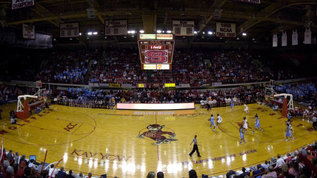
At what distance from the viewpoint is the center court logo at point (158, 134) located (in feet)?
43.4

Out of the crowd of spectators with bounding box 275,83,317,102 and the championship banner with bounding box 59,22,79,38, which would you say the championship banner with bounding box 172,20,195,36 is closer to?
the championship banner with bounding box 59,22,79,38

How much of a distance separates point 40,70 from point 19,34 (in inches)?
252

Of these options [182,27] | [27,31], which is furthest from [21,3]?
[182,27]

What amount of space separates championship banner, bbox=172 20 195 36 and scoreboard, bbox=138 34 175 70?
60.1 inches

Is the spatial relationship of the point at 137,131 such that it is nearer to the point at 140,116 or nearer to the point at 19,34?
the point at 140,116

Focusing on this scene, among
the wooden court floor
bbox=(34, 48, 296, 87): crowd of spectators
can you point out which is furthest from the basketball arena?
bbox=(34, 48, 296, 87): crowd of spectators

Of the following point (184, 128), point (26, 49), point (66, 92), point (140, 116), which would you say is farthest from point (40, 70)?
point (184, 128)

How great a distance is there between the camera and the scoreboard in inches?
683

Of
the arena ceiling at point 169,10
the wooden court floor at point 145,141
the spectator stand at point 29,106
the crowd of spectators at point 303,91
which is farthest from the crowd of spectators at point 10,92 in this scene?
the crowd of spectators at point 303,91

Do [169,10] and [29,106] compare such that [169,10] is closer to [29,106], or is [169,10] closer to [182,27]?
[182,27]

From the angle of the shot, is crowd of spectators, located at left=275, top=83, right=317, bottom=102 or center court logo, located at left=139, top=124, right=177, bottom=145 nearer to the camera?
center court logo, located at left=139, top=124, right=177, bottom=145

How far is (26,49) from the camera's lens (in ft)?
107

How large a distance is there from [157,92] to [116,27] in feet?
31.9

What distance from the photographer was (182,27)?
18.6 m
